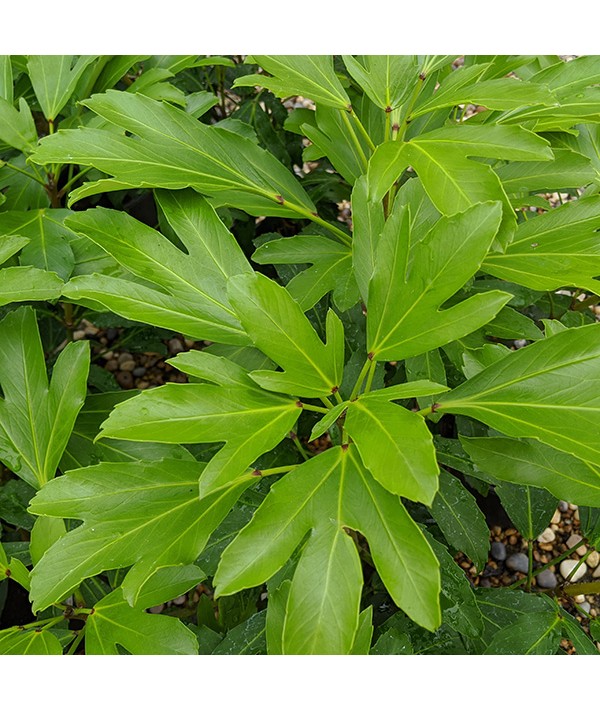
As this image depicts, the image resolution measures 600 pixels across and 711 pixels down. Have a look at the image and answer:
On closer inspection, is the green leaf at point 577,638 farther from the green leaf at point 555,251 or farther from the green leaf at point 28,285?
the green leaf at point 28,285

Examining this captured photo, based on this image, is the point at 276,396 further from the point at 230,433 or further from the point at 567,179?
the point at 567,179

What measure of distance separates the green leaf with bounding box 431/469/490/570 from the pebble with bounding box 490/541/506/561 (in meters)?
0.68

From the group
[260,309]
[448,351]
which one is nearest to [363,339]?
[448,351]

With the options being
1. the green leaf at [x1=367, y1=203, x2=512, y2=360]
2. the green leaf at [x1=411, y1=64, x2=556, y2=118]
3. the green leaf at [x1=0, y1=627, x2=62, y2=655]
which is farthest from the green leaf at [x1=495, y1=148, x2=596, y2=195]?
the green leaf at [x1=0, y1=627, x2=62, y2=655]

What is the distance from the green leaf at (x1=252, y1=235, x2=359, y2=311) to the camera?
112 centimetres

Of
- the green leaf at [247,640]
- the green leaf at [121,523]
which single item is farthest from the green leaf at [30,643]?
the green leaf at [247,640]

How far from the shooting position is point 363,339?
130 cm

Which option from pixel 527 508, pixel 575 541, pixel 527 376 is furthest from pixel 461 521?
pixel 575 541

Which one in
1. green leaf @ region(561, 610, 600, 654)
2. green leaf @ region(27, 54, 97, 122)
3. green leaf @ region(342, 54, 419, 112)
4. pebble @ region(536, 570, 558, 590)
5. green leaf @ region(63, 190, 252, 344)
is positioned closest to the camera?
green leaf @ region(63, 190, 252, 344)

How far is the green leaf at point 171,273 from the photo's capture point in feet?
2.97

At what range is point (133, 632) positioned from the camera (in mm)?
970

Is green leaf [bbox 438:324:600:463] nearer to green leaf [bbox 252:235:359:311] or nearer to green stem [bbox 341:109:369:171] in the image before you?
green leaf [bbox 252:235:359:311]

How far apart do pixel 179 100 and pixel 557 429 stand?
917 millimetres

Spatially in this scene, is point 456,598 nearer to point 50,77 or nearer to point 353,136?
point 353,136
